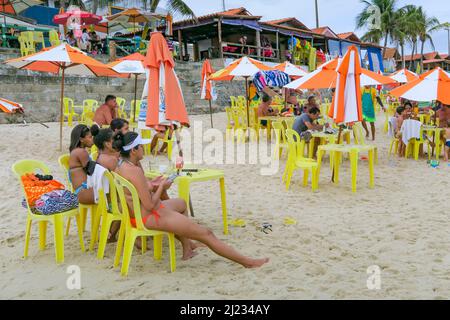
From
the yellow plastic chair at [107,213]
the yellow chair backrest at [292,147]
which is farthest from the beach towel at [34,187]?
the yellow chair backrest at [292,147]

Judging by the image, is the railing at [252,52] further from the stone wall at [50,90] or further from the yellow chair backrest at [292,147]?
the yellow chair backrest at [292,147]

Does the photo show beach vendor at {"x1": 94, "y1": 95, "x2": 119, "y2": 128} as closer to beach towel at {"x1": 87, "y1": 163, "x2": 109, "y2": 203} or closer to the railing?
beach towel at {"x1": 87, "y1": 163, "x2": 109, "y2": 203}

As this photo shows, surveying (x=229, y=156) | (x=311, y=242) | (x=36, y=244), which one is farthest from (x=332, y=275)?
(x=229, y=156)

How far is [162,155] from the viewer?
8.73m

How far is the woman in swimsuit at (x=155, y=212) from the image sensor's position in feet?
10.6

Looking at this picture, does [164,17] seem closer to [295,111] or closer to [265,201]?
[295,111]

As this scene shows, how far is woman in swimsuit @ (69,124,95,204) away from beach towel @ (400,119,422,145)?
Result: 6.39 meters

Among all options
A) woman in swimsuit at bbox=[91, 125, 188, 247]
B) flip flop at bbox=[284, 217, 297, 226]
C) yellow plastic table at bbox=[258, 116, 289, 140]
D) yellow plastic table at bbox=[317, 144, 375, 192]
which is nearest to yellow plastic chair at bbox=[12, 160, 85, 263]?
woman in swimsuit at bbox=[91, 125, 188, 247]

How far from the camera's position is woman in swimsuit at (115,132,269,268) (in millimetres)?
3230

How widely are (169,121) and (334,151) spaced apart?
2.77 m

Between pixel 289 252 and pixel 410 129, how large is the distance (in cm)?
557

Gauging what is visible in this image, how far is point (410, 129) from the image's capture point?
828cm

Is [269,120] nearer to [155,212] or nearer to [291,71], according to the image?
[291,71]

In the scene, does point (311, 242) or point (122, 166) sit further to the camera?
point (311, 242)
